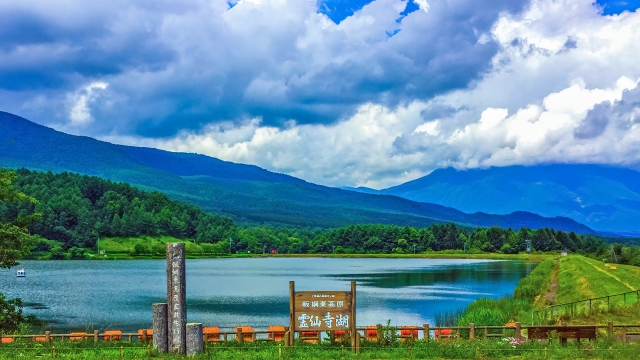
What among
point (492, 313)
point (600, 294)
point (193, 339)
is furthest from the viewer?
point (600, 294)

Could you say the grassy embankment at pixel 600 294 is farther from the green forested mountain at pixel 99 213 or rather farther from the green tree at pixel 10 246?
the green forested mountain at pixel 99 213

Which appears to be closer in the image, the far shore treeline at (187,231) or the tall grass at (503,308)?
the tall grass at (503,308)

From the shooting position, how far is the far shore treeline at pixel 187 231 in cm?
13975

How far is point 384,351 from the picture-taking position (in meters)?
16.2

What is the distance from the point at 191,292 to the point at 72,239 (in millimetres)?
88477

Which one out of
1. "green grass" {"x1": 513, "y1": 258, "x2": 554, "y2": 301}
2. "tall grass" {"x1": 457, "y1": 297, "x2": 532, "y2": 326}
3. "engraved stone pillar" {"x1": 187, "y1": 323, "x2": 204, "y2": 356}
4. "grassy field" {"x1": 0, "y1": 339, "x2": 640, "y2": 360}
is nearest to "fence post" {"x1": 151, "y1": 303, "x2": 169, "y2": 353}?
"grassy field" {"x1": 0, "y1": 339, "x2": 640, "y2": 360}

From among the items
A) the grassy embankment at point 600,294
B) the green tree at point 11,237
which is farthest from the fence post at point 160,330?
the grassy embankment at point 600,294

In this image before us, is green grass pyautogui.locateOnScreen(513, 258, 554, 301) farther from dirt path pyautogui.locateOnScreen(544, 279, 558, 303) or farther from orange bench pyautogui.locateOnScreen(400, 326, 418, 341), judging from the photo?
orange bench pyautogui.locateOnScreen(400, 326, 418, 341)

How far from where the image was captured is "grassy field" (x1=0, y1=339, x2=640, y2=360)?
15484 mm

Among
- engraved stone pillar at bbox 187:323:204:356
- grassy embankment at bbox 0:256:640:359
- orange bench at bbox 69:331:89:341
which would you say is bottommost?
orange bench at bbox 69:331:89:341

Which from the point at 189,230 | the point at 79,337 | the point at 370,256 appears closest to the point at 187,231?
the point at 189,230

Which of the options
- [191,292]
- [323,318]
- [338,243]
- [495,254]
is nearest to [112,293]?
[191,292]

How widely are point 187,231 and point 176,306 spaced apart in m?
158

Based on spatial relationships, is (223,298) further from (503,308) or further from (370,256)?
(370,256)
